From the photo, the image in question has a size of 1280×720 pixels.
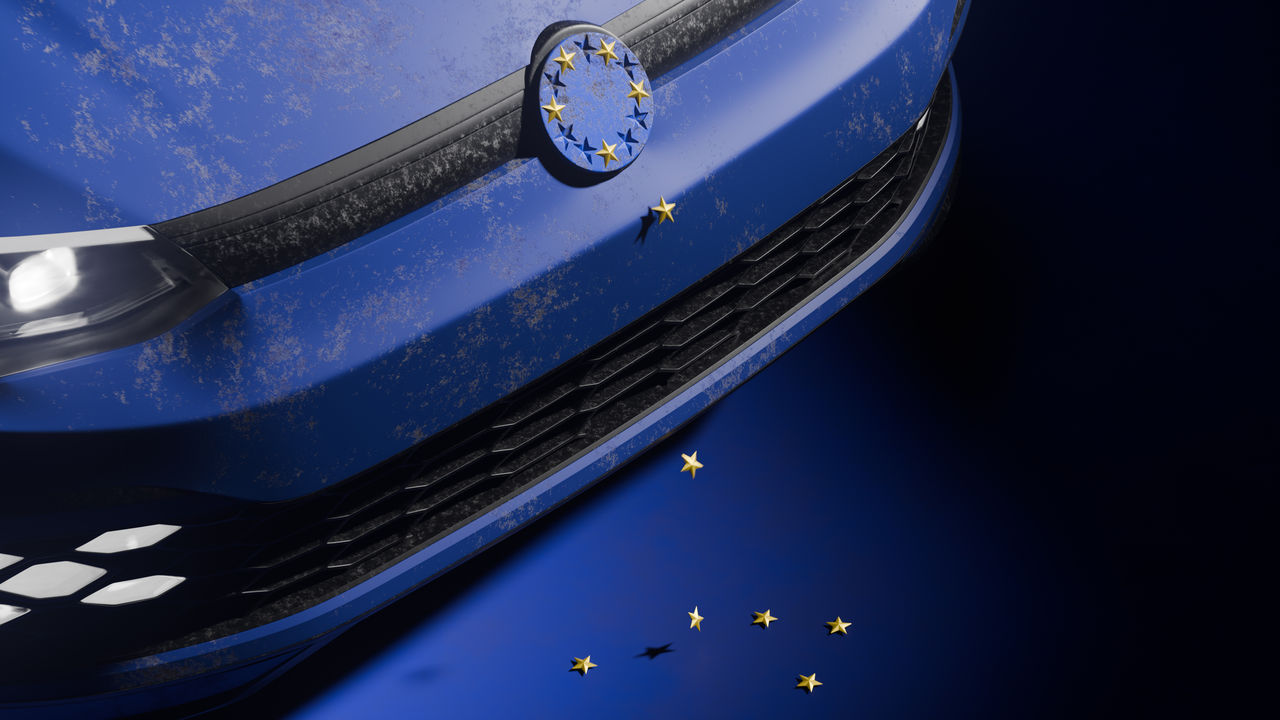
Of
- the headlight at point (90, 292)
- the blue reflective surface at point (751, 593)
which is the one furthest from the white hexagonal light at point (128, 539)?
the blue reflective surface at point (751, 593)

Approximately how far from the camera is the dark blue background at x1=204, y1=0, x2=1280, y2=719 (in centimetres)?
154

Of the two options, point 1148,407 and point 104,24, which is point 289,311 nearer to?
point 104,24

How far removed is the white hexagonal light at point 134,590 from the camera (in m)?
1.13

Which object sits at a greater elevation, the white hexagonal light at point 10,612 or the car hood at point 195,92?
the car hood at point 195,92

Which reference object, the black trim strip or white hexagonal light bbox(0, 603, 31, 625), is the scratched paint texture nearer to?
the black trim strip

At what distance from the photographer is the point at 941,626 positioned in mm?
1569

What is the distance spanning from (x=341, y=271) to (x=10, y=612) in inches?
23.2

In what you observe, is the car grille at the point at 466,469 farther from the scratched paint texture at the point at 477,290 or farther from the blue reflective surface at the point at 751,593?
the blue reflective surface at the point at 751,593

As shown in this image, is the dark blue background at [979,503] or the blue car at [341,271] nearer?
the blue car at [341,271]

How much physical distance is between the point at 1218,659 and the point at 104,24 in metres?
1.81

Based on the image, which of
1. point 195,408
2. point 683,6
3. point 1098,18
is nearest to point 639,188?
point 683,6

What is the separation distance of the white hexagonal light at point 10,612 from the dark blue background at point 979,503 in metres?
0.49

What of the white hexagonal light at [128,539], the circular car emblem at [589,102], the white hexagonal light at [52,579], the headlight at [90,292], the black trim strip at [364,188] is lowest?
the white hexagonal light at [52,579]

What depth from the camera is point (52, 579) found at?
108cm
